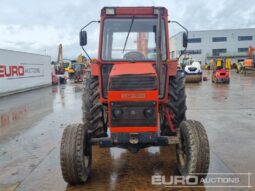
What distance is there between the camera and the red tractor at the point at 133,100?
4.58m

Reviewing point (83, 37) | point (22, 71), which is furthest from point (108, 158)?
point (22, 71)

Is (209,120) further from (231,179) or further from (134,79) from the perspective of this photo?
(134,79)

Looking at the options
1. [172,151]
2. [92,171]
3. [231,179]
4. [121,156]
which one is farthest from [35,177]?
[231,179]

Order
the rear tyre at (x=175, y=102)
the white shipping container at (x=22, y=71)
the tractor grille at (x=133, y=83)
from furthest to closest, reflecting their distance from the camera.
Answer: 1. the white shipping container at (x=22, y=71)
2. the rear tyre at (x=175, y=102)
3. the tractor grille at (x=133, y=83)

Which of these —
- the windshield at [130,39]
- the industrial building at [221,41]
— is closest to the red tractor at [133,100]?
the windshield at [130,39]

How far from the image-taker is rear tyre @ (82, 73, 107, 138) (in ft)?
18.4

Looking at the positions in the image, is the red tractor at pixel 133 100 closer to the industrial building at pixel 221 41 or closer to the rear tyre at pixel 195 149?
the rear tyre at pixel 195 149

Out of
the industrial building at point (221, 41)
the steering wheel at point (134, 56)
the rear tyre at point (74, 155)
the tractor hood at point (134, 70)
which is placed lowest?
the rear tyre at point (74, 155)

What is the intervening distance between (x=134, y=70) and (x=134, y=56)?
47.5 inches

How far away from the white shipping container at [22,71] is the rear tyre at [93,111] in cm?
1393

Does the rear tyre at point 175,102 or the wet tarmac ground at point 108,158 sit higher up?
the rear tyre at point 175,102

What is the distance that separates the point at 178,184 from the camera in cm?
467

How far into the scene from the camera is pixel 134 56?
609 centimetres

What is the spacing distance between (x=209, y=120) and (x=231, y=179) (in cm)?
481
